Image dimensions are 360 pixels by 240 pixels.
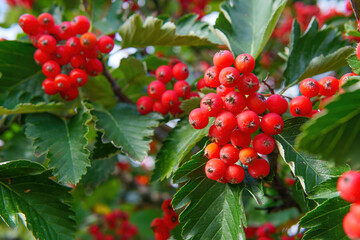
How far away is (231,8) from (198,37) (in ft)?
0.96

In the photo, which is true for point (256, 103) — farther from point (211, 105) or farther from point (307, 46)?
point (307, 46)

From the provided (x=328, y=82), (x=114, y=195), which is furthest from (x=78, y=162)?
(x=114, y=195)

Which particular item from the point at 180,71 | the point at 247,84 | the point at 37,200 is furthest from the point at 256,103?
the point at 37,200

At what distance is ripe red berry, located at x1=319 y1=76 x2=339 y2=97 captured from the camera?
162 cm

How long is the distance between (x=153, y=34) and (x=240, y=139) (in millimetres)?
1082

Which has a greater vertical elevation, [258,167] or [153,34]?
[153,34]

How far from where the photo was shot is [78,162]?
1.88 m

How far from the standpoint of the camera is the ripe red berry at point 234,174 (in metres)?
1.55

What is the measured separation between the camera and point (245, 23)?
7.27ft

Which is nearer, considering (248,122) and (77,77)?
(248,122)

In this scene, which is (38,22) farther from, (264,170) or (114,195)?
(114,195)

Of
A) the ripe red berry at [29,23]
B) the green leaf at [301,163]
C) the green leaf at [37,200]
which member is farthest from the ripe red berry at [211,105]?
the ripe red berry at [29,23]

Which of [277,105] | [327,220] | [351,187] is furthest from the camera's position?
[277,105]

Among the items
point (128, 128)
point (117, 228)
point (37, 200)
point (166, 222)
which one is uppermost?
point (128, 128)
